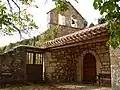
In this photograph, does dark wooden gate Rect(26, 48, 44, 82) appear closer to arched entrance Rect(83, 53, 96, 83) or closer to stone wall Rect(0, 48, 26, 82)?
stone wall Rect(0, 48, 26, 82)

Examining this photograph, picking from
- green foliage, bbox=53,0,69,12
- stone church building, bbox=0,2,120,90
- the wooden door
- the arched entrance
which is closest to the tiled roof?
stone church building, bbox=0,2,120,90

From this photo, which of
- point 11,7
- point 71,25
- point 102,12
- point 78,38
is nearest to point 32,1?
point 11,7

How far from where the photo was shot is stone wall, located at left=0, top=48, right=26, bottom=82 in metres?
7.93

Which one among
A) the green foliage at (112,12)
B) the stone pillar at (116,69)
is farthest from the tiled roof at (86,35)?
the green foliage at (112,12)

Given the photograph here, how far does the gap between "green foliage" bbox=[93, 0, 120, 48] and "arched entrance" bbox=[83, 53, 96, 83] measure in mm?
7161

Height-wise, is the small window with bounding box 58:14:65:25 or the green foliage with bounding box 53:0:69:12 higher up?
the small window with bounding box 58:14:65:25

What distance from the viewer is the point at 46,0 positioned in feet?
12.8

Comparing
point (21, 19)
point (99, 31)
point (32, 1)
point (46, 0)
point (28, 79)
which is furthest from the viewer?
point (28, 79)

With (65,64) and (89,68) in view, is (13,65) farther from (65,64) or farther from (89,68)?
(89,68)

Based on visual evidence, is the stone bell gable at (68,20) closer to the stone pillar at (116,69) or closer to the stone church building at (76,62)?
the stone church building at (76,62)

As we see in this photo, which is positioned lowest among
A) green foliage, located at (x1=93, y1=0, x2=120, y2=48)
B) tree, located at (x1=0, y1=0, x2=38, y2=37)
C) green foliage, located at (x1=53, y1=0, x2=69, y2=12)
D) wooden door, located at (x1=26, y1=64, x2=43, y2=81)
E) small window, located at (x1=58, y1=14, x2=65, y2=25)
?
wooden door, located at (x1=26, y1=64, x2=43, y2=81)

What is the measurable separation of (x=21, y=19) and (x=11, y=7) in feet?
3.13

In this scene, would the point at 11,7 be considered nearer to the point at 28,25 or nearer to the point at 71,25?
the point at 28,25

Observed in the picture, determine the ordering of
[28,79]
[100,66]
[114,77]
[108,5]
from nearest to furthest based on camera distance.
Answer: [108,5] < [114,77] < [100,66] < [28,79]
